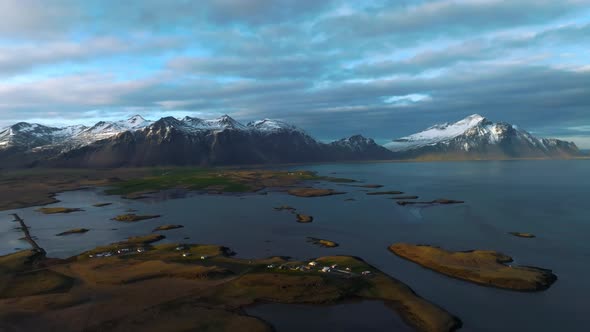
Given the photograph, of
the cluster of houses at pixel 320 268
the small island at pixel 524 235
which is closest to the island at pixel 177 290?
the cluster of houses at pixel 320 268

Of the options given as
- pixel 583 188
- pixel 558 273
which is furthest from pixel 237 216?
pixel 583 188

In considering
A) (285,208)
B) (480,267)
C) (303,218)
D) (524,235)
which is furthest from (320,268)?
(285,208)

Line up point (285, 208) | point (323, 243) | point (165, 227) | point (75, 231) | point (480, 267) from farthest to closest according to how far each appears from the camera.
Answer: point (285, 208), point (165, 227), point (75, 231), point (323, 243), point (480, 267)

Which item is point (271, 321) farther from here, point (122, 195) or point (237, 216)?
point (122, 195)

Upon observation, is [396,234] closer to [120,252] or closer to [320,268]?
[320,268]

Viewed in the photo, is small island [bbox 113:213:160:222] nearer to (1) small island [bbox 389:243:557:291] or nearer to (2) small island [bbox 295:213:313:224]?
(2) small island [bbox 295:213:313:224]
